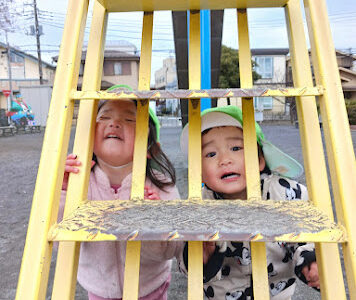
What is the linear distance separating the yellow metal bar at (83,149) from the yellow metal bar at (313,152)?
73 cm

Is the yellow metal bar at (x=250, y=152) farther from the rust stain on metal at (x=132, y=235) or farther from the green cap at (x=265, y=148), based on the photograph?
the rust stain on metal at (x=132, y=235)

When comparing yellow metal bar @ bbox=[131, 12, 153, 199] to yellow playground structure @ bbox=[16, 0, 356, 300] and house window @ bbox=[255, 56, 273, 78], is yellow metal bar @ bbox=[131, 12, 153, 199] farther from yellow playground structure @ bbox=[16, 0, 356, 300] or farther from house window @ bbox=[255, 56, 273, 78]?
house window @ bbox=[255, 56, 273, 78]

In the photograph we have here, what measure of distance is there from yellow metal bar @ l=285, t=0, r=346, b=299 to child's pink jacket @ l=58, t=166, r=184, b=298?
2.01 feet

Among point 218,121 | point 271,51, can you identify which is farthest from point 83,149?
point 271,51

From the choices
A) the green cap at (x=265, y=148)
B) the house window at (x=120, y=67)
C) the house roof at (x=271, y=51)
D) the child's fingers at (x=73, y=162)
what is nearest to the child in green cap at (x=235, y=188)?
the green cap at (x=265, y=148)

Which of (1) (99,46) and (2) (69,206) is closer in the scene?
(2) (69,206)

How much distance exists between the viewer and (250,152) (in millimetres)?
1299

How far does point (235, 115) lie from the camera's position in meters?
1.51

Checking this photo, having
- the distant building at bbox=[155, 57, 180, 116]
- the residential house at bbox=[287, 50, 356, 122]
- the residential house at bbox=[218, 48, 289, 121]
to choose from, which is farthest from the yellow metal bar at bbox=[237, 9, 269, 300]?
the distant building at bbox=[155, 57, 180, 116]

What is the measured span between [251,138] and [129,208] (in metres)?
0.53

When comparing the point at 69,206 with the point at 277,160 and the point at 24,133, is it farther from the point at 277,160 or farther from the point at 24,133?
the point at 24,133

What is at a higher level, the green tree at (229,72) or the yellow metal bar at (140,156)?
the green tree at (229,72)

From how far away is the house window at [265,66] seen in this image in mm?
30219

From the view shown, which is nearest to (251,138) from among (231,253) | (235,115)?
(235,115)
